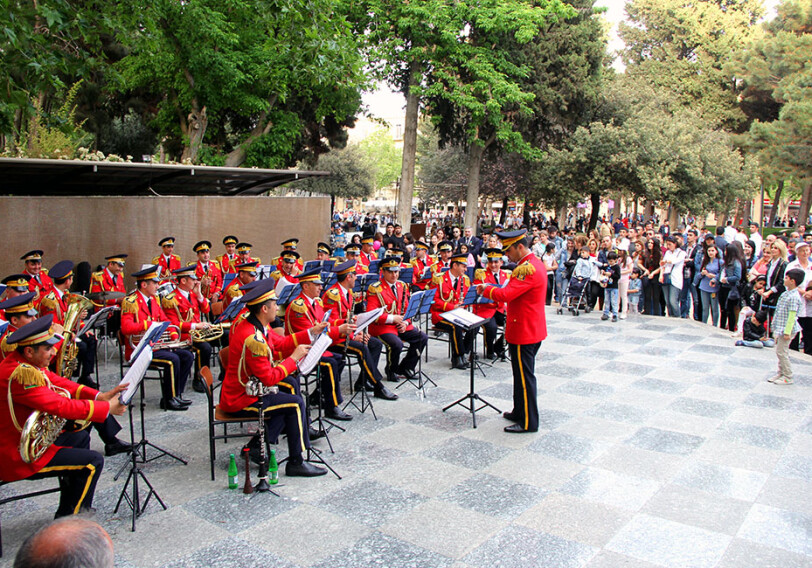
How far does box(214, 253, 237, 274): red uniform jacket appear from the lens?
12547 mm

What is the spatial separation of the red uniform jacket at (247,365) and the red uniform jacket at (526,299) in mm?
2803

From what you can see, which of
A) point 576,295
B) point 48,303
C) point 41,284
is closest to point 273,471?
point 48,303

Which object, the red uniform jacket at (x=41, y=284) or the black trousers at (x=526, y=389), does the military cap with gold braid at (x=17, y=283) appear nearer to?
the red uniform jacket at (x=41, y=284)

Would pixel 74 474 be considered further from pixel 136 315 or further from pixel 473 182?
pixel 473 182

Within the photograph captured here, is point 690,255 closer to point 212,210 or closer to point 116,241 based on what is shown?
point 212,210

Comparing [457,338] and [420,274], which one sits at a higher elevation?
[420,274]

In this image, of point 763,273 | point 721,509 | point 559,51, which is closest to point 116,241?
point 721,509

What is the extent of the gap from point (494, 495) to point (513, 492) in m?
0.20

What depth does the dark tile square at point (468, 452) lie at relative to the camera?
6.89m

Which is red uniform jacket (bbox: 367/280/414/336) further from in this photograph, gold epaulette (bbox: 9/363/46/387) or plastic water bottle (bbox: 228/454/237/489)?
gold epaulette (bbox: 9/363/46/387)

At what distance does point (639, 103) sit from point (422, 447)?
105ft

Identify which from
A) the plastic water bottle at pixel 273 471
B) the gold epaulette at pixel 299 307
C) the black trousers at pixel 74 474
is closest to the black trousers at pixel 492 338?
the gold epaulette at pixel 299 307

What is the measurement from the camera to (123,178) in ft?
47.5

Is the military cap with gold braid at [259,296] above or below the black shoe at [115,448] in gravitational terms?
above
